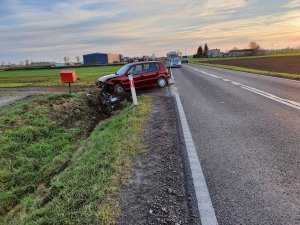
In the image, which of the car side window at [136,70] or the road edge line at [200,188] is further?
the car side window at [136,70]

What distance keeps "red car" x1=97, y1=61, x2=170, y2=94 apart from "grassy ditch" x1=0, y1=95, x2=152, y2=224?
5.17 metres

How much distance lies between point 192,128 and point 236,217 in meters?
4.49

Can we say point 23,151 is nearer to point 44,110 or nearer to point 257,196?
point 44,110

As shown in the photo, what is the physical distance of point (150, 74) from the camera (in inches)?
769

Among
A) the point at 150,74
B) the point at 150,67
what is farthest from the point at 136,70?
the point at 150,67

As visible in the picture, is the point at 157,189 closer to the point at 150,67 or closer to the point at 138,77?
the point at 138,77

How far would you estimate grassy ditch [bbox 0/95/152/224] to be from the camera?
4020mm

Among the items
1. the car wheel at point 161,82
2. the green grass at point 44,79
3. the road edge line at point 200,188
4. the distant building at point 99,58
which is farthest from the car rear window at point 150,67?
the distant building at point 99,58

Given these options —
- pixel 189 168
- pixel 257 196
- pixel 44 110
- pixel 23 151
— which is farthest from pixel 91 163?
pixel 44 110

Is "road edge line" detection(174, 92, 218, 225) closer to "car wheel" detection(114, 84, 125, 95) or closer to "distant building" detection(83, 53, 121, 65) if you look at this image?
"car wheel" detection(114, 84, 125, 95)

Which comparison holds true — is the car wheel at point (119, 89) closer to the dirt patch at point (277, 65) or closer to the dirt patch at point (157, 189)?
the dirt patch at point (157, 189)

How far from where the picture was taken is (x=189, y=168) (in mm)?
5133

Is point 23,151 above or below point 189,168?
below

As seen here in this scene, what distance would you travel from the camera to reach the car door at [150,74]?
19.3 meters
